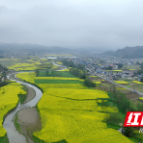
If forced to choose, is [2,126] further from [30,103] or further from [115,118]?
[115,118]

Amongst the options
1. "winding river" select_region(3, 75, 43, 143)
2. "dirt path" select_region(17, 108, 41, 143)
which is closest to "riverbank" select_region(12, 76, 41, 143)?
"dirt path" select_region(17, 108, 41, 143)

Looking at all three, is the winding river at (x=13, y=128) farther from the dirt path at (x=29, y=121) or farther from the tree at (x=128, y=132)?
the tree at (x=128, y=132)

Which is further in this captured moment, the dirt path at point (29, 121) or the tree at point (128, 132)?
the dirt path at point (29, 121)

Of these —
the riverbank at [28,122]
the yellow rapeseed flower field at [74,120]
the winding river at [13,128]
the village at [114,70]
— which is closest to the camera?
the yellow rapeseed flower field at [74,120]

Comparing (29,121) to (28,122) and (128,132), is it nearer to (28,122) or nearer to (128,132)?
(28,122)

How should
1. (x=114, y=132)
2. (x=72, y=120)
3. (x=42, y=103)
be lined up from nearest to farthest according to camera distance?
(x=114, y=132)
(x=72, y=120)
(x=42, y=103)

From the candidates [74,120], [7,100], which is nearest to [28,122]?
[74,120]

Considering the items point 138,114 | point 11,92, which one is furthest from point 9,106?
point 138,114

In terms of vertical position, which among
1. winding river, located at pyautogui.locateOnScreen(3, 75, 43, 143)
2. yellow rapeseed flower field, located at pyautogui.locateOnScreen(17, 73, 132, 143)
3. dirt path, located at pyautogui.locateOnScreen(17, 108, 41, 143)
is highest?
yellow rapeseed flower field, located at pyautogui.locateOnScreen(17, 73, 132, 143)

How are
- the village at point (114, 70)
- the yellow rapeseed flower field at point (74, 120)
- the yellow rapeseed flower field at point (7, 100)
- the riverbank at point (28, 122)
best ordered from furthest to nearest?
the village at point (114, 70) < the yellow rapeseed flower field at point (7, 100) < the riverbank at point (28, 122) < the yellow rapeseed flower field at point (74, 120)

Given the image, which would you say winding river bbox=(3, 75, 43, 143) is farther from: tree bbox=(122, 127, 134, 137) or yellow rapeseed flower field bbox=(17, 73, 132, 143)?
tree bbox=(122, 127, 134, 137)

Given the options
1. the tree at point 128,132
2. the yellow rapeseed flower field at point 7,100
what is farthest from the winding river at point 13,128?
the tree at point 128,132
